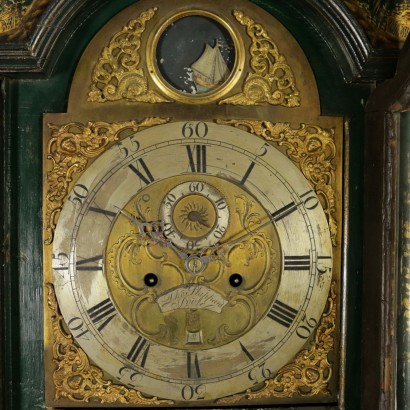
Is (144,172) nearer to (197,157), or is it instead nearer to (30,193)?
(197,157)

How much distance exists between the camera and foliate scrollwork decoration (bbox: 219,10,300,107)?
2.37m

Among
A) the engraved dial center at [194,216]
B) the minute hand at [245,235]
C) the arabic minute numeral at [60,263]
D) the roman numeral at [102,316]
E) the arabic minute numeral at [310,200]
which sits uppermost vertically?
the arabic minute numeral at [310,200]

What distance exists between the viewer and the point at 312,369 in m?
2.38

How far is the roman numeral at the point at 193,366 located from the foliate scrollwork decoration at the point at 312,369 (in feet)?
0.66

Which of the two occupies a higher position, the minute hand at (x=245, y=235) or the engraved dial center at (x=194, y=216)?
the engraved dial center at (x=194, y=216)

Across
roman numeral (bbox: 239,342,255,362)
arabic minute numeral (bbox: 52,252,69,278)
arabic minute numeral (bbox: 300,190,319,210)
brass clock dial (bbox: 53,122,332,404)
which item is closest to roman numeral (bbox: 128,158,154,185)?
brass clock dial (bbox: 53,122,332,404)

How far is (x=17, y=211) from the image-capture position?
2326 mm

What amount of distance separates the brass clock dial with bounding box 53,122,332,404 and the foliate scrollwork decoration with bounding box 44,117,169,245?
0.03 m

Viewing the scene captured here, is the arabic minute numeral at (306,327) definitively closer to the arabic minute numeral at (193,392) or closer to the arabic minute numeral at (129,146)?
the arabic minute numeral at (193,392)

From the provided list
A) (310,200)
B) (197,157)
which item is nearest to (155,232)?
(197,157)

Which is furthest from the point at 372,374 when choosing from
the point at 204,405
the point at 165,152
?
the point at 165,152

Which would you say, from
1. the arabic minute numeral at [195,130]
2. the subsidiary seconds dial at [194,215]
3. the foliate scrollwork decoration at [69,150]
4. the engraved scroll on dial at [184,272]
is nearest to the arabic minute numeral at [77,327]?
the engraved scroll on dial at [184,272]

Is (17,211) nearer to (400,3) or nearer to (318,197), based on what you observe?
(318,197)

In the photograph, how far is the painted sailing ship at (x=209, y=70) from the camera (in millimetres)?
2352
